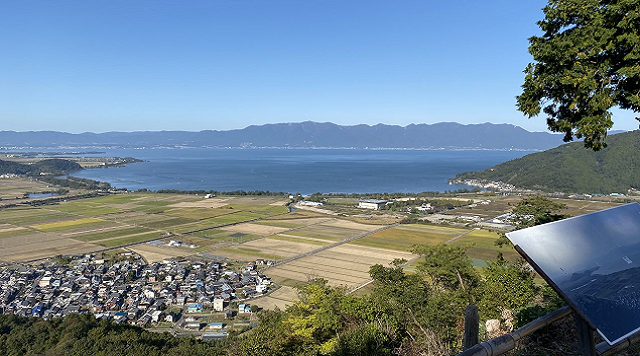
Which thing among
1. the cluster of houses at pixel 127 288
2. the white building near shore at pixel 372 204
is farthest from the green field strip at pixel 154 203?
the white building near shore at pixel 372 204

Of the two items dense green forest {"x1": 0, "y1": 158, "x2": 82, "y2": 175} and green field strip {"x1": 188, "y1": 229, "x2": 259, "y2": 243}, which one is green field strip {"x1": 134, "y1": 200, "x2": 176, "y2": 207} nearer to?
green field strip {"x1": 188, "y1": 229, "x2": 259, "y2": 243}

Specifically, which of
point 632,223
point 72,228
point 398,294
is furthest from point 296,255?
point 632,223

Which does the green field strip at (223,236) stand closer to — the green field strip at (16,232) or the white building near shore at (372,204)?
the green field strip at (16,232)

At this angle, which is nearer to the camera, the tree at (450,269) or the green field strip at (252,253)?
the tree at (450,269)

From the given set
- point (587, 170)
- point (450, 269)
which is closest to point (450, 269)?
point (450, 269)

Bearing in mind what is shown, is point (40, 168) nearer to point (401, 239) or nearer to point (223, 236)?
point (223, 236)

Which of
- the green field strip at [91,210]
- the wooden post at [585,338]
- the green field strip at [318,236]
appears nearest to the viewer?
the wooden post at [585,338]

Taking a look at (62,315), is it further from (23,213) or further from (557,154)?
(557,154)
